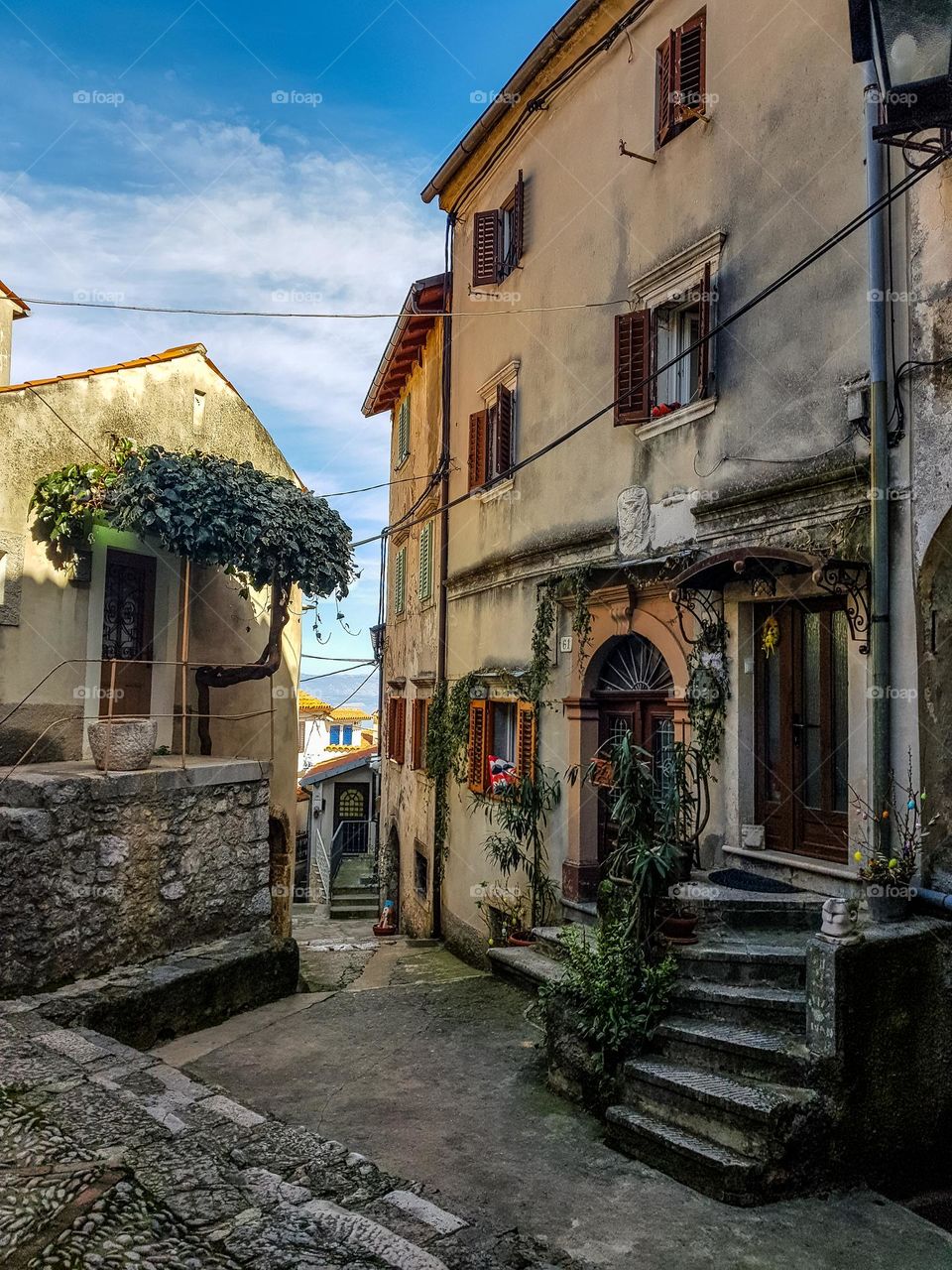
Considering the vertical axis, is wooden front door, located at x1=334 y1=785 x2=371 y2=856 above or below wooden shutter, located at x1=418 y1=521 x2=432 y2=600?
below

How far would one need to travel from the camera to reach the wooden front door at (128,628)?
1054 cm

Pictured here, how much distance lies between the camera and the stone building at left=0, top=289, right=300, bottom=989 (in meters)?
7.48

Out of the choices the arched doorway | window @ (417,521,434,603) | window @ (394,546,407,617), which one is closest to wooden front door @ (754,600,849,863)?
the arched doorway

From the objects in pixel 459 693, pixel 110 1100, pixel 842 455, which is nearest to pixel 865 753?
pixel 842 455

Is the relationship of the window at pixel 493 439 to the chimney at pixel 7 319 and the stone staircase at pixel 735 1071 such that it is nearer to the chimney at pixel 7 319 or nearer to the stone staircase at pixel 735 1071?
the chimney at pixel 7 319

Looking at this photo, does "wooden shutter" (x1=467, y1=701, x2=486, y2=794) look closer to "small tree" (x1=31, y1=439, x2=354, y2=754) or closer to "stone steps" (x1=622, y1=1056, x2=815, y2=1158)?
"small tree" (x1=31, y1=439, x2=354, y2=754)

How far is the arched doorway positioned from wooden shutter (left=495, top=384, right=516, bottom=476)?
3398 mm

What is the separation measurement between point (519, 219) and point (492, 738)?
665 centimetres

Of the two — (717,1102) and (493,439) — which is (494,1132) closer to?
(717,1102)

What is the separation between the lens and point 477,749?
12047 millimetres

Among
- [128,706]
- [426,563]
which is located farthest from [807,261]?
[426,563]

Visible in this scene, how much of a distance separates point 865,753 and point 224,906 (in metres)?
5.95

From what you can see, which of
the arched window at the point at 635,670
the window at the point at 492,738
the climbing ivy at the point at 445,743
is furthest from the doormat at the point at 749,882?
the climbing ivy at the point at 445,743

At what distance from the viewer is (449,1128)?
5.76 meters
